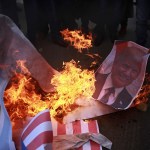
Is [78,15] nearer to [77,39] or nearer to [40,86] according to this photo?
[77,39]

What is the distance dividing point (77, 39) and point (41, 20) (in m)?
0.51

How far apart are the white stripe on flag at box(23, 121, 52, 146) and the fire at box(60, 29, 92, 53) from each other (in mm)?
1802

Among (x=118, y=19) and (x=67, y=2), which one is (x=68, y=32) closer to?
(x=67, y=2)

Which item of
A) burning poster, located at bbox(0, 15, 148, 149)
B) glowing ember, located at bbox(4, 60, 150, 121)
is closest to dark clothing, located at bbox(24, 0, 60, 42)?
burning poster, located at bbox(0, 15, 148, 149)

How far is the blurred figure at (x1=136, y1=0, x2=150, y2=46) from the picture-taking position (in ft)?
11.9

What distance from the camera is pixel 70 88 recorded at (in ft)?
10.4

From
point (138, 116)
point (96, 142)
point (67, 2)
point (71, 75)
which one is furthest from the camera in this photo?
point (67, 2)

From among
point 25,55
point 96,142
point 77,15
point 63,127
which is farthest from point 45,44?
point 96,142

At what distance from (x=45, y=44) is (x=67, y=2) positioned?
0.66 metres

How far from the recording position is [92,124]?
296 cm

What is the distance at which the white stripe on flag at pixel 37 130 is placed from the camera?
223 cm

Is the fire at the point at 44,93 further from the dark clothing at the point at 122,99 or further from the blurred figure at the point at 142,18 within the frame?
the blurred figure at the point at 142,18

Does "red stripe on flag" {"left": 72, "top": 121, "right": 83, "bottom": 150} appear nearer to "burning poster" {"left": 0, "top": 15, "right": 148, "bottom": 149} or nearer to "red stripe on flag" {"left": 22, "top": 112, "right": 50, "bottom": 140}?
"burning poster" {"left": 0, "top": 15, "right": 148, "bottom": 149}

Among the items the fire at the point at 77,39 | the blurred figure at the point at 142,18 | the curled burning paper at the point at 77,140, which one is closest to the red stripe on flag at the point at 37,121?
the curled burning paper at the point at 77,140
